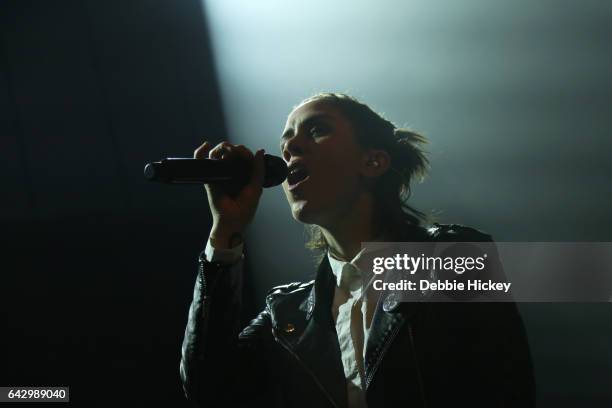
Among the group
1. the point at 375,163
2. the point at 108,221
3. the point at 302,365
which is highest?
the point at 375,163

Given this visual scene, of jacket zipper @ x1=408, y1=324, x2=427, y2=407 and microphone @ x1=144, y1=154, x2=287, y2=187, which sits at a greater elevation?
microphone @ x1=144, y1=154, x2=287, y2=187

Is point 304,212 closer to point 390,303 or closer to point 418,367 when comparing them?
point 390,303

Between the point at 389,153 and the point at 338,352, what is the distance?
517mm

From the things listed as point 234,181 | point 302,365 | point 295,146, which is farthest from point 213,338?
point 295,146

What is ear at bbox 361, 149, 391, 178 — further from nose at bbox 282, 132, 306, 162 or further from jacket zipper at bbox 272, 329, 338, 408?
jacket zipper at bbox 272, 329, 338, 408

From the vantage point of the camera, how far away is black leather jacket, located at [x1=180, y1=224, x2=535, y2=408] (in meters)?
0.97

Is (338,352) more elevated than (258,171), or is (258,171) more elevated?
(258,171)

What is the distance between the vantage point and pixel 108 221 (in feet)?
5.62

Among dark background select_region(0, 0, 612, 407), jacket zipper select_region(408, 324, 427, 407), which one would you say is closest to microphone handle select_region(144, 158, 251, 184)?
jacket zipper select_region(408, 324, 427, 407)

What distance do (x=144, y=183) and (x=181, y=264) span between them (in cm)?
29

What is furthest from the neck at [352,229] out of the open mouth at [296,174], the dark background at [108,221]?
the dark background at [108,221]

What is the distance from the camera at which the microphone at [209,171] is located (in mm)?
948

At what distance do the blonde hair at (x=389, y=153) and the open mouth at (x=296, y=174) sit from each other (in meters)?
0.16

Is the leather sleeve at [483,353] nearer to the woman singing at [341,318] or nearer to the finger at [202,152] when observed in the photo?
the woman singing at [341,318]
